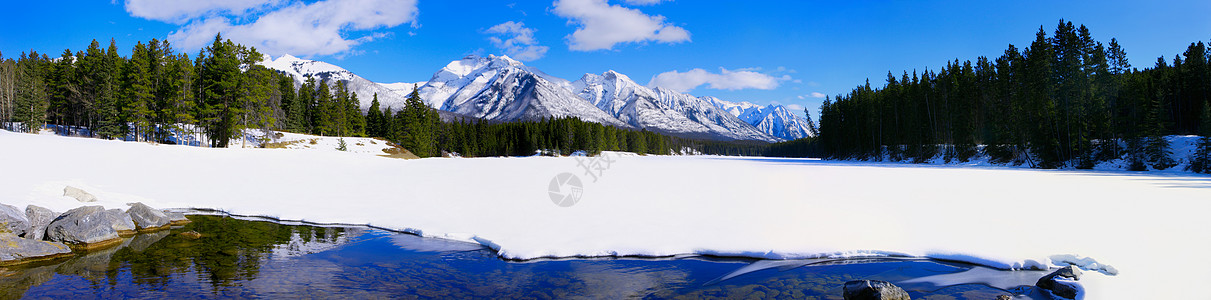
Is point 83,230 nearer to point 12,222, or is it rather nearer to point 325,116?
point 12,222

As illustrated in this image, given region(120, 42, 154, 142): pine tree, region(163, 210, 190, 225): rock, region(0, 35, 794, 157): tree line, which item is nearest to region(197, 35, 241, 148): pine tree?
region(0, 35, 794, 157): tree line

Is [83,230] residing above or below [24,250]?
above

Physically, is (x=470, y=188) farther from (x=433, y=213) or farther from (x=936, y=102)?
(x=936, y=102)

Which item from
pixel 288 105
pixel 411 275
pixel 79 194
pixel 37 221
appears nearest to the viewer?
pixel 411 275

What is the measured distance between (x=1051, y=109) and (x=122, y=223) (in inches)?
2104

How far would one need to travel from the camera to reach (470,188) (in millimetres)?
20484

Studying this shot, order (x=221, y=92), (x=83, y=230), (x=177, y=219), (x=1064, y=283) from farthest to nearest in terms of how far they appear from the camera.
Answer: (x=221, y=92) → (x=177, y=219) → (x=83, y=230) → (x=1064, y=283)

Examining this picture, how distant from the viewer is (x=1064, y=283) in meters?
6.24

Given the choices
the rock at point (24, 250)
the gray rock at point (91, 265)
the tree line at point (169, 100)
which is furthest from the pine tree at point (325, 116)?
the gray rock at point (91, 265)

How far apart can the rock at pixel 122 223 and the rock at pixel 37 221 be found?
3.15 ft

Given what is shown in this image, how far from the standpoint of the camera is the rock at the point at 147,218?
11959mm

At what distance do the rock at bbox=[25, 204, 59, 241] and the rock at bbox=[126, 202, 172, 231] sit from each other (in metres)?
1.42

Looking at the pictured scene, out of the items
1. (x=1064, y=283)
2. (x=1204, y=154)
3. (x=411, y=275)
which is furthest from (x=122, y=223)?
(x=1204, y=154)

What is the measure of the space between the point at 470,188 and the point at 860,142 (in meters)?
72.4
